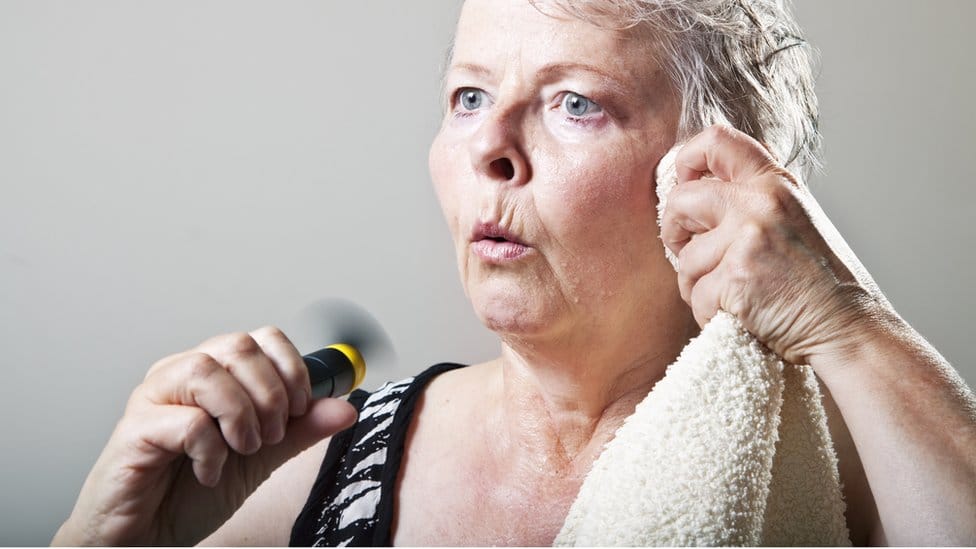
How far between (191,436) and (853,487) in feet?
2.57

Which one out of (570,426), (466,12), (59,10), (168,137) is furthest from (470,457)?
(59,10)

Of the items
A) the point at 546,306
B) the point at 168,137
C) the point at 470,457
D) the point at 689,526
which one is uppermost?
the point at 168,137

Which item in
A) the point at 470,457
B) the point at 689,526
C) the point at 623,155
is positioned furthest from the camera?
the point at 470,457

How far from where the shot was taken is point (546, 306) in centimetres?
112

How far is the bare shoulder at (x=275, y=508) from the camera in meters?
1.43

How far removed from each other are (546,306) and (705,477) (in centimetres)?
32

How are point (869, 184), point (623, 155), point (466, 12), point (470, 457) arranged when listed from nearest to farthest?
1. point (623, 155)
2. point (466, 12)
3. point (470, 457)
4. point (869, 184)

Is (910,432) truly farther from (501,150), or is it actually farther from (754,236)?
(501,150)

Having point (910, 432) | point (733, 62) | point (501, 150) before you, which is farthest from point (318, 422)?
point (733, 62)

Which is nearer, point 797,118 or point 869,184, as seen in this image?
point 797,118

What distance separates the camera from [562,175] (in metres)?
1.09

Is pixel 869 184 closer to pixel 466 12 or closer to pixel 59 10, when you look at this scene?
pixel 466 12

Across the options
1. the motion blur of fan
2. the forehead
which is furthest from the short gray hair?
the motion blur of fan

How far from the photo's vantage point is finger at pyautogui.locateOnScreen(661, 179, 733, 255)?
3.11 ft
